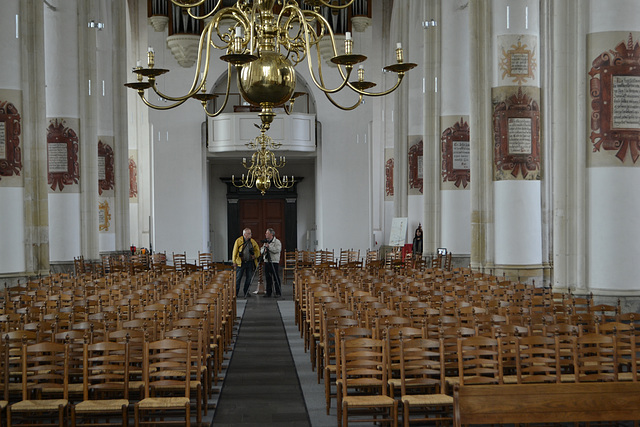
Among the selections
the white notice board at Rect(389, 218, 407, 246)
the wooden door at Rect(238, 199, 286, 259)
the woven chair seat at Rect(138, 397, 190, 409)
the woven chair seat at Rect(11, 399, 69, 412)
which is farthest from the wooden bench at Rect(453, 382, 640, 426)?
the wooden door at Rect(238, 199, 286, 259)

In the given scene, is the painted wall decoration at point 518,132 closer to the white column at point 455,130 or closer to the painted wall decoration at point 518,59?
the painted wall decoration at point 518,59

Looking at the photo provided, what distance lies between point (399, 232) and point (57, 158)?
39.9ft

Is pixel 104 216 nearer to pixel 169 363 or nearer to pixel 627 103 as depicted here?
pixel 627 103

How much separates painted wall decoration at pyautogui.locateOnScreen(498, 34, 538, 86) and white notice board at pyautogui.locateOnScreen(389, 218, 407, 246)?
37.8 feet

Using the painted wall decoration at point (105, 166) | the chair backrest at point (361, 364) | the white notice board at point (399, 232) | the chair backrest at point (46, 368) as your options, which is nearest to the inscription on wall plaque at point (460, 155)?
the white notice board at point (399, 232)

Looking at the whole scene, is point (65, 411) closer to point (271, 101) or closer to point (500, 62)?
point (271, 101)

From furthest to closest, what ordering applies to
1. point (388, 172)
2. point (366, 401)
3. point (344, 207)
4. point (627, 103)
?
1. point (388, 172)
2. point (344, 207)
3. point (627, 103)
4. point (366, 401)

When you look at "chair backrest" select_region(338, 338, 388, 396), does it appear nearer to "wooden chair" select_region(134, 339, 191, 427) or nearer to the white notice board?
"wooden chair" select_region(134, 339, 191, 427)

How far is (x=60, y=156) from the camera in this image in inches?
870

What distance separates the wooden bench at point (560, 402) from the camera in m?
5.24

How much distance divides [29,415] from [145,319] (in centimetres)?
200

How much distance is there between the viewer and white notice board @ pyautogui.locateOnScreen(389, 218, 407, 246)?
1111 inches

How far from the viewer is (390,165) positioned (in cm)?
3591

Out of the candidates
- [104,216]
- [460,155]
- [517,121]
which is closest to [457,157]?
[460,155]
